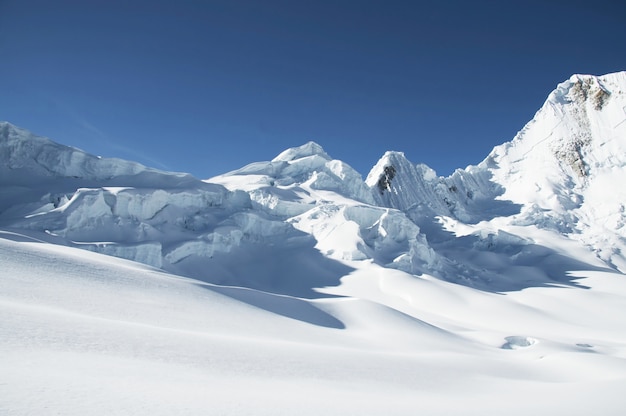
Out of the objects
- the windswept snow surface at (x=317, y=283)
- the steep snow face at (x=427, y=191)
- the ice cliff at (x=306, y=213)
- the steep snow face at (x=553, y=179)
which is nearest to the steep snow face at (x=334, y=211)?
the ice cliff at (x=306, y=213)

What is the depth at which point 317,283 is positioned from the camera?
141 ft

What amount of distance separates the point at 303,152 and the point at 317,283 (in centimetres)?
4287

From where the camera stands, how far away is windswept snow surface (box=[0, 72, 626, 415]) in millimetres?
8633

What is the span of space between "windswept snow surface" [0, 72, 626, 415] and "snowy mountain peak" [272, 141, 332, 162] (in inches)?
19.4

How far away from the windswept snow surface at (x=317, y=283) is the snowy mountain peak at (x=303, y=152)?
19.4 inches

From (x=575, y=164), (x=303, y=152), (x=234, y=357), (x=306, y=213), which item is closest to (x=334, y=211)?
(x=306, y=213)

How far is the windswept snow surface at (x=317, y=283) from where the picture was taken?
863cm

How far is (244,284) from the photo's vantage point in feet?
138

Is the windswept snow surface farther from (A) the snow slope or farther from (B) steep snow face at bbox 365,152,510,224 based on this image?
(B) steep snow face at bbox 365,152,510,224

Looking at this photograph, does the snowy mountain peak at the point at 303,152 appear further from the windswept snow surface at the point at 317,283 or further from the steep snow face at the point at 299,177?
the windswept snow surface at the point at 317,283

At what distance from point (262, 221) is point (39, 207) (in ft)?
81.4

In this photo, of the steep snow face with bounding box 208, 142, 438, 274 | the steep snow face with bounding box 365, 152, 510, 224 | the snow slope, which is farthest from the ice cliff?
the snow slope

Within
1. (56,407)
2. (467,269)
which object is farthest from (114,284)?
(467,269)

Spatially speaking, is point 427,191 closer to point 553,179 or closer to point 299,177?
point 553,179
